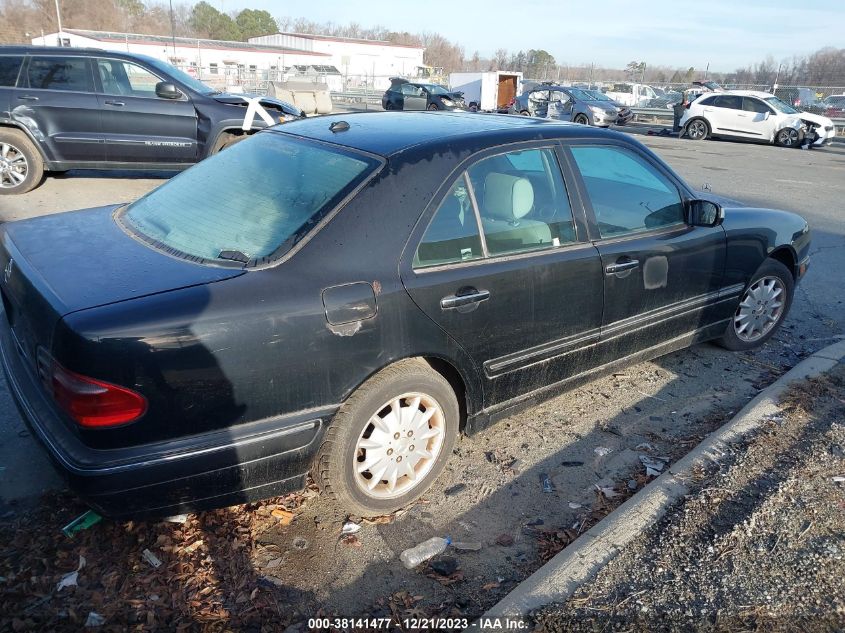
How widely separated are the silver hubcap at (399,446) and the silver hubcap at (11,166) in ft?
24.3

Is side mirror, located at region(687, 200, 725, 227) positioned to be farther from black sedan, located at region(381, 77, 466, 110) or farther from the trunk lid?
black sedan, located at region(381, 77, 466, 110)

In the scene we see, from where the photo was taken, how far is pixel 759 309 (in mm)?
4816

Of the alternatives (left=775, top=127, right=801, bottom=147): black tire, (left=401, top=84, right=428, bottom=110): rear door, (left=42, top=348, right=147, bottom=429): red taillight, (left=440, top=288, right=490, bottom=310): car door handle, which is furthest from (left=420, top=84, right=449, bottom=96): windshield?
(left=42, top=348, right=147, bottom=429): red taillight

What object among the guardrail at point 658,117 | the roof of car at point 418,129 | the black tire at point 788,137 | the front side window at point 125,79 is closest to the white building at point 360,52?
the guardrail at point 658,117

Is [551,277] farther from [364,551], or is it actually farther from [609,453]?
[364,551]

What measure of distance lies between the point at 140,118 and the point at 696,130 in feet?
66.0

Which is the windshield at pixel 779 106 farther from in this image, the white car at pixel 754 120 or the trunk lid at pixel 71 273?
the trunk lid at pixel 71 273

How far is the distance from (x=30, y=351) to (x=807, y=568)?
3.15 meters

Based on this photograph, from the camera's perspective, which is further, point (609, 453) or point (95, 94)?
point (95, 94)

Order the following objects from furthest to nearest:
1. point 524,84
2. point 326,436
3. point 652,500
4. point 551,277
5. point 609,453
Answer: point 524,84 → point 609,453 → point 551,277 → point 652,500 → point 326,436

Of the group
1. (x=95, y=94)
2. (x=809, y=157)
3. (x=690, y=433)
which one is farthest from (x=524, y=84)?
(x=690, y=433)

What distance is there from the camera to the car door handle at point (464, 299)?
2861mm

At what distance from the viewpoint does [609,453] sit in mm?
3607

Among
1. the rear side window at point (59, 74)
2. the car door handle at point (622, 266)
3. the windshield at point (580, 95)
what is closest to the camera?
the car door handle at point (622, 266)
